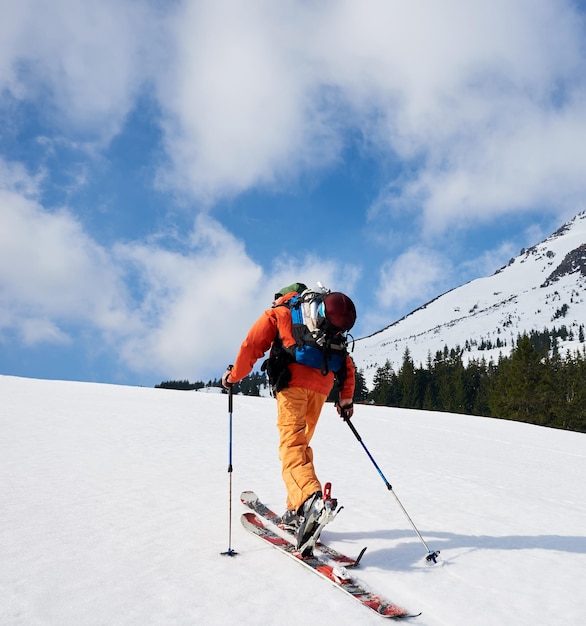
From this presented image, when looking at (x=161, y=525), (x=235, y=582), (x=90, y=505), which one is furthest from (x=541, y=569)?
(x=90, y=505)

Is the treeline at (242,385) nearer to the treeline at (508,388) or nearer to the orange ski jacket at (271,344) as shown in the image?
the treeline at (508,388)

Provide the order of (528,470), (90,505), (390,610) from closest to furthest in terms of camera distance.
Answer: (390,610)
(90,505)
(528,470)

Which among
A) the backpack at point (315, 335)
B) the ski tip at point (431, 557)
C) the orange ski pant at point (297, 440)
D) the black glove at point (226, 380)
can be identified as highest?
the backpack at point (315, 335)

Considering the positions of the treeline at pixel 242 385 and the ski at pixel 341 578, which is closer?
the ski at pixel 341 578

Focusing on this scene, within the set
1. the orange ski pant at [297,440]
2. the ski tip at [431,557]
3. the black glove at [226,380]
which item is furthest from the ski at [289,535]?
the black glove at [226,380]

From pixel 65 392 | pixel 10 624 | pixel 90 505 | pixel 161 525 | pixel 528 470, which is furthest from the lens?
pixel 65 392

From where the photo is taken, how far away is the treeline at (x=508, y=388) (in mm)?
48156

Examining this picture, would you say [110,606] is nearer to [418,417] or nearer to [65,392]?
[65,392]

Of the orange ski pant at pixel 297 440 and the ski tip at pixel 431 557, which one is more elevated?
the orange ski pant at pixel 297 440

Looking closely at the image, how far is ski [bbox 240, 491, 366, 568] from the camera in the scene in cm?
398

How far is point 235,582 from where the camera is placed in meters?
3.46

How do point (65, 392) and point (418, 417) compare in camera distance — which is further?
point (418, 417)

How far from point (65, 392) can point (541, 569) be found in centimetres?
1838

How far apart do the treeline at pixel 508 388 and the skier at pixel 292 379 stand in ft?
156
